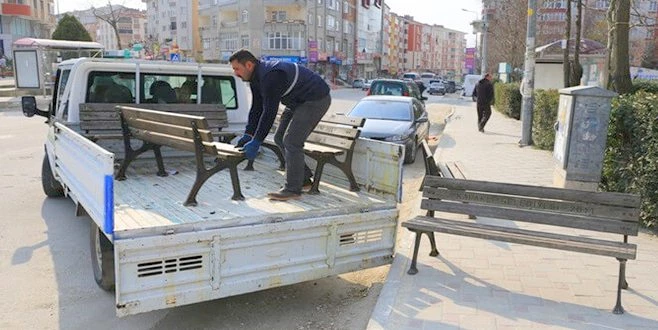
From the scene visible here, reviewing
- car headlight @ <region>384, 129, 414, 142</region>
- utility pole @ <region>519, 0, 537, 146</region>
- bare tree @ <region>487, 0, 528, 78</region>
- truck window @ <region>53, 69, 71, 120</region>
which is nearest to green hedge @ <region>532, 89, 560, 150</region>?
utility pole @ <region>519, 0, 537, 146</region>

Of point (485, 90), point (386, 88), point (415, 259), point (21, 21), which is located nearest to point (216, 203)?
point (415, 259)

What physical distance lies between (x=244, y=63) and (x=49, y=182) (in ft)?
15.1

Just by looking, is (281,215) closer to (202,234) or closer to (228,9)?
(202,234)

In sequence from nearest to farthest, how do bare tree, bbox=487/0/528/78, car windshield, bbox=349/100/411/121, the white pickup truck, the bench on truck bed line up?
the white pickup truck < the bench on truck bed < car windshield, bbox=349/100/411/121 < bare tree, bbox=487/0/528/78

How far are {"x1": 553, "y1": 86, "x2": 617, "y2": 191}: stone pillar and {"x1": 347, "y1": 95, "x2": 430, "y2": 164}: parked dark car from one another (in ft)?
13.4

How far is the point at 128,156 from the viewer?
630cm

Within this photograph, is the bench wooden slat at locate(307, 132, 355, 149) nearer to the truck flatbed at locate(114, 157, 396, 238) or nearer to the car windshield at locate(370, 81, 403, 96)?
the truck flatbed at locate(114, 157, 396, 238)

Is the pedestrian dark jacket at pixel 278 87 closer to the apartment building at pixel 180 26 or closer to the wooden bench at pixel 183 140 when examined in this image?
the wooden bench at pixel 183 140

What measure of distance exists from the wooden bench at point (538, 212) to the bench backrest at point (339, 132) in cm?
86

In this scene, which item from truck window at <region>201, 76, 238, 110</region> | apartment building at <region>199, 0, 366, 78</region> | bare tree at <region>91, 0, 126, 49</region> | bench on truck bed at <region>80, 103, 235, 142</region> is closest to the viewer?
bench on truck bed at <region>80, 103, 235, 142</region>

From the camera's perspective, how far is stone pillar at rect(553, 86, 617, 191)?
24.2 feet

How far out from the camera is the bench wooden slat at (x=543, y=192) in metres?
4.46

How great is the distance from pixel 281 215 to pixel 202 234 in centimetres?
65

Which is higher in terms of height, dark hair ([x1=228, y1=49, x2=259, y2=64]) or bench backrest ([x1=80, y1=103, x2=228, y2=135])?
dark hair ([x1=228, y1=49, x2=259, y2=64])
